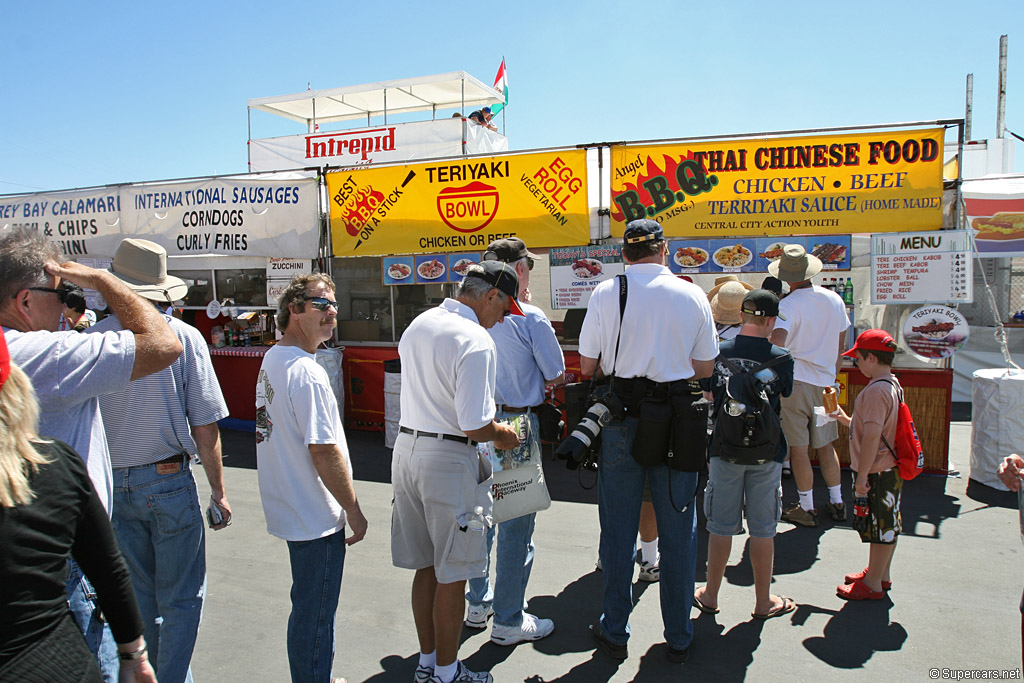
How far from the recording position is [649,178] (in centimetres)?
688

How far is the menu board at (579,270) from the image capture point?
7098 millimetres

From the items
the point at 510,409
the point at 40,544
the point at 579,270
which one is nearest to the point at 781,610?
the point at 510,409

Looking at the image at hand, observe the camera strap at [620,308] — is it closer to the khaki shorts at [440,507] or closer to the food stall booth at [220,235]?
the khaki shorts at [440,507]

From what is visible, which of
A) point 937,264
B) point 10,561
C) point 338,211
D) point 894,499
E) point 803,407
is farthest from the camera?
point 338,211

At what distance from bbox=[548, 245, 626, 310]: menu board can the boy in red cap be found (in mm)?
3402

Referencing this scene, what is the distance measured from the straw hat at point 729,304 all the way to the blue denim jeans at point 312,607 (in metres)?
2.92

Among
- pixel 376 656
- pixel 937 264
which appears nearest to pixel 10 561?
pixel 376 656

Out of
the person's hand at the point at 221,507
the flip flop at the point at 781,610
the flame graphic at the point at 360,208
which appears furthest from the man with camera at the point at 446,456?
A: the flame graphic at the point at 360,208

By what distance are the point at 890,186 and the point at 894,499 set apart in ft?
12.2

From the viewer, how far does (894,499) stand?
3730mm

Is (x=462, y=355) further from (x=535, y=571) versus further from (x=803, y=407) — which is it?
(x=803, y=407)

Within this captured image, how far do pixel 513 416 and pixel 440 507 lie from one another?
0.72 meters

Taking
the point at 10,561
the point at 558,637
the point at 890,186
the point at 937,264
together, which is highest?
the point at 890,186

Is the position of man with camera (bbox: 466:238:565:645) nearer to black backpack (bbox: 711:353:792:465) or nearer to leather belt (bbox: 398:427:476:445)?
leather belt (bbox: 398:427:476:445)
